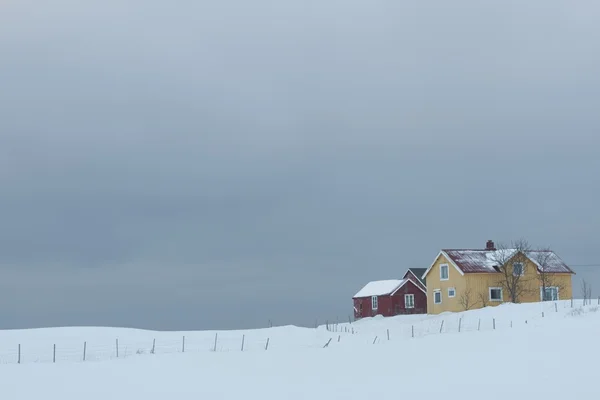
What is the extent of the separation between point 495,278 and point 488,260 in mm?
2469

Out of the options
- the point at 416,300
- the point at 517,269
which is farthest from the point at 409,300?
the point at 517,269

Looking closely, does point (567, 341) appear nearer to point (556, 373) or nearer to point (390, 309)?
point (556, 373)

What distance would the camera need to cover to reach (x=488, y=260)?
75.2m

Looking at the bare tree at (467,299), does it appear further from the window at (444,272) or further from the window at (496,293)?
the window at (444,272)

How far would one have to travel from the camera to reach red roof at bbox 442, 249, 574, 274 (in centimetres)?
7331

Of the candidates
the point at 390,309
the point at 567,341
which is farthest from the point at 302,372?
the point at 390,309

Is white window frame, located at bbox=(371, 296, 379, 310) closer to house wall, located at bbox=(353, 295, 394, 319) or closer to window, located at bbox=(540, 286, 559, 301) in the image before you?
house wall, located at bbox=(353, 295, 394, 319)

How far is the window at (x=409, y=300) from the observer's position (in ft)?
278

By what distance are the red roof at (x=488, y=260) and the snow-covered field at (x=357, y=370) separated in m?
20.1

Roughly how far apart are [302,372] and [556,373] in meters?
12.4

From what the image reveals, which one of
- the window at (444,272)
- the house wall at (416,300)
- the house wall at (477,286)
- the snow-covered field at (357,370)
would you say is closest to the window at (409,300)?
the house wall at (416,300)

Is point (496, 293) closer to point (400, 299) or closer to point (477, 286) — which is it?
point (477, 286)

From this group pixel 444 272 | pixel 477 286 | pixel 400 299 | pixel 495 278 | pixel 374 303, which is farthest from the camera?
pixel 374 303

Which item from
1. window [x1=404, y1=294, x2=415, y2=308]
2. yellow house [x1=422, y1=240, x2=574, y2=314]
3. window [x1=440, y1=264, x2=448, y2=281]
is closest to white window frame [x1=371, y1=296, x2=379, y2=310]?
window [x1=404, y1=294, x2=415, y2=308]
